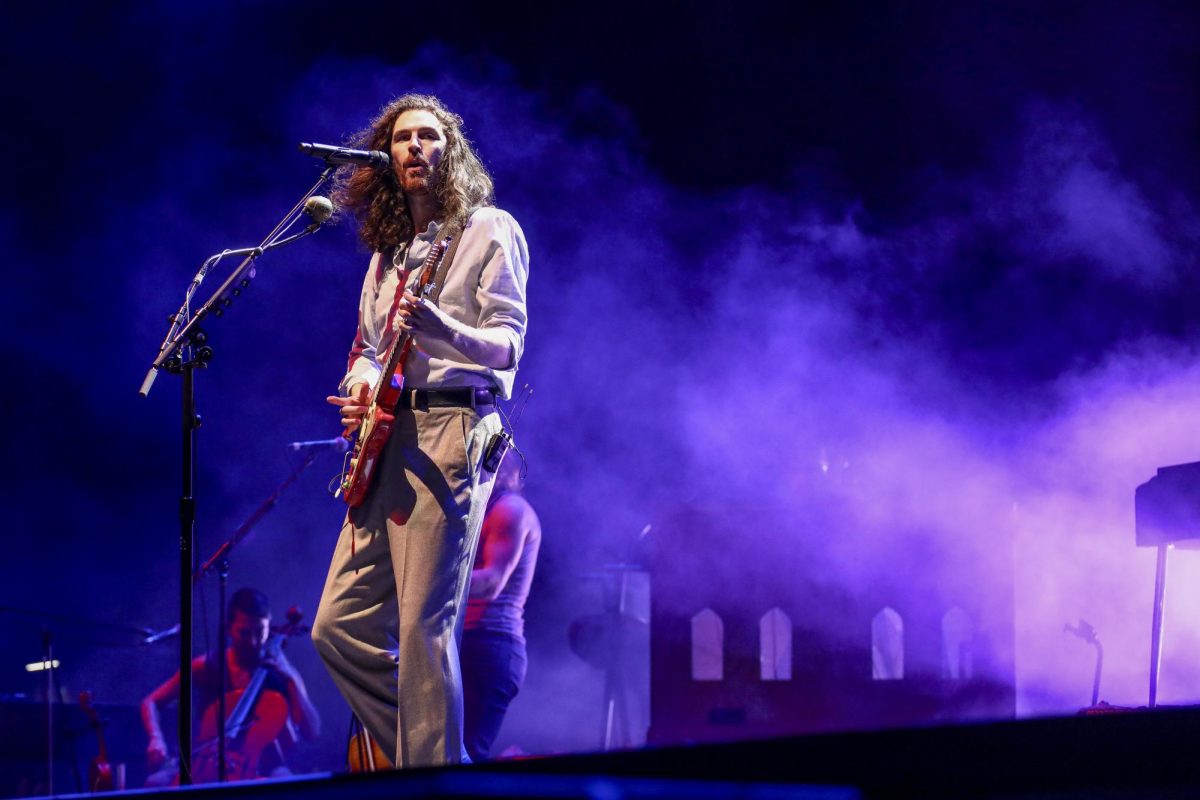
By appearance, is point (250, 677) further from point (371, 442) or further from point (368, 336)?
point (371, 442)

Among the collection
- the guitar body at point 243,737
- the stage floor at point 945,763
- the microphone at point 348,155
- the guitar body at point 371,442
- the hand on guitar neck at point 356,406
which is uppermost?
the microphone at point 348,155

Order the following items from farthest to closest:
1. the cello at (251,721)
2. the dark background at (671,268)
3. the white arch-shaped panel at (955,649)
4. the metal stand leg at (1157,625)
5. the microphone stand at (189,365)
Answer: the cello at (251,721) < the dark background at (671,268) < the white arch-shaped panel at (955,649) < the metal stand leg at (1157,625) < the microphone stand at (189,365)

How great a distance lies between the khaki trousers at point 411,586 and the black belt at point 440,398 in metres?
0.02

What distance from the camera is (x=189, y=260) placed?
5.82 m

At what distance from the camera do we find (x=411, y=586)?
2.70 metres

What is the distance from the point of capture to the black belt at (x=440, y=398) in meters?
2.82

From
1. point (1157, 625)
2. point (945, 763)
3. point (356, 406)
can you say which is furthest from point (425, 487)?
→ point (1157, 625)

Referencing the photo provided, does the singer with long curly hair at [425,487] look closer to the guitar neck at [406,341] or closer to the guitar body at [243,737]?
the guitar neck at [406,341]

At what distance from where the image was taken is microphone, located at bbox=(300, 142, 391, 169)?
10.2ft

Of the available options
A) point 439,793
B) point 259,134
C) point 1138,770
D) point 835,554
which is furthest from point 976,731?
point 259,134

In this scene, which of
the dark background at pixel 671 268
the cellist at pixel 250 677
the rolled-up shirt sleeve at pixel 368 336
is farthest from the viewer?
the cellist at pixel 250 677

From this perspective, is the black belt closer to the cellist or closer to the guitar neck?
the guitar neck

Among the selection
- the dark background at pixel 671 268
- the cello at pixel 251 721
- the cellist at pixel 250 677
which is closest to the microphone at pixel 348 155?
the dark background at pixel 671 268

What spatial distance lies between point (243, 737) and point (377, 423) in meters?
3.25
